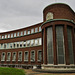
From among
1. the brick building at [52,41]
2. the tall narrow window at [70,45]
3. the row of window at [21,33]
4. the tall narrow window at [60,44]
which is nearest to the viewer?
the tall narrow window at [60,44]

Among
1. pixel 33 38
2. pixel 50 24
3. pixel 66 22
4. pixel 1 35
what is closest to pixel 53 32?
pixel 50 24

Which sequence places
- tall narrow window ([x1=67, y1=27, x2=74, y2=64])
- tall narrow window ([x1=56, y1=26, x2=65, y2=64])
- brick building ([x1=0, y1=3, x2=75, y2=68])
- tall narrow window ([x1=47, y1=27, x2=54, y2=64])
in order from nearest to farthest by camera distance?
1. tall narrow window ([x1=56, y1=26, x2=65, y2=64])
2. brick building ([x1=0, y1=3, x2=75, y2=68])
3. tall narrow window ([x1=67, y1=27, x2=74, y2=64])
4. tall narrow window ([x1=47, y1=27, x2=54, y2=64])

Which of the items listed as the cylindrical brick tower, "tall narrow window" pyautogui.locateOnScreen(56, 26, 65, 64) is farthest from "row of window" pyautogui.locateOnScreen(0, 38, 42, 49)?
"tall narrow window" pyautogui.locateOnScreen(56, 26, 65, 64)

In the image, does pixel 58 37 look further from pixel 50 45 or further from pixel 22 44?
pixel 22 44

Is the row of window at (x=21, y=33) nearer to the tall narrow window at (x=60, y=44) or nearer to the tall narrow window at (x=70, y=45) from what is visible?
the tall narrow window at (x=60, y=44)

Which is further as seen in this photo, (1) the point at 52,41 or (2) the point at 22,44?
(2) the point at 22,44

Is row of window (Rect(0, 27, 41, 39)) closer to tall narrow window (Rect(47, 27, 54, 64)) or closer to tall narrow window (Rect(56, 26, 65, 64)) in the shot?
tall narrow window (Rect(47, 27, 54, 64))

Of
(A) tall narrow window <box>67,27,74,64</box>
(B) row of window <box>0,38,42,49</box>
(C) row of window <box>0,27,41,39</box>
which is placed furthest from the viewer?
(C) row of window <box>0,27,41,39</box>

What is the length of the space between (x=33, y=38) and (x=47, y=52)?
37.4 feet

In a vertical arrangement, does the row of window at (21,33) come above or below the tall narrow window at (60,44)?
above

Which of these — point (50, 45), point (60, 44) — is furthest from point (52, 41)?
point (60, 44)

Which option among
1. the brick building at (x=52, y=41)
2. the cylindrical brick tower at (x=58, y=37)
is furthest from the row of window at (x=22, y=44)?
the cylindrical brick tower at (x=58, y=37)

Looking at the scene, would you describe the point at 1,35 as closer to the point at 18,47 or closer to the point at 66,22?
the point at 18,47

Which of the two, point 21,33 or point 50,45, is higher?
point 21,33
